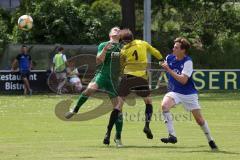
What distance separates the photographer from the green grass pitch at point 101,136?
12805mm

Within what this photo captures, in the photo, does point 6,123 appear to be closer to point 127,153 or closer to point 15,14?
point 127,153

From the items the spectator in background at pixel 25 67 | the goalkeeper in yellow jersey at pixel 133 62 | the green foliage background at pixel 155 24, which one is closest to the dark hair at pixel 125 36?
the goalkeeper in yellow jersey at pixel 133 62

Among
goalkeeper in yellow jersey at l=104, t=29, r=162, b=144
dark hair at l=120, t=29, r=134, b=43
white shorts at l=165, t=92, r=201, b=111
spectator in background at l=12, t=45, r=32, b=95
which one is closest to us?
white shorts at l=165, t=92, r=201, b=111

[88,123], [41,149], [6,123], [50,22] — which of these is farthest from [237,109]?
[50,22]

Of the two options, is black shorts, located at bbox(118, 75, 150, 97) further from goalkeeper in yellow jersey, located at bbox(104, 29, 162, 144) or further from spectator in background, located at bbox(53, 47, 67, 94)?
spectator in background, located at bbox(53, 47, 67, 94)

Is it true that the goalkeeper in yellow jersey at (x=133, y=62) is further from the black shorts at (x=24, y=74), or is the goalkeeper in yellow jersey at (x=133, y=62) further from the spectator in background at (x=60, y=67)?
the black shorts at (x=24, y=74)

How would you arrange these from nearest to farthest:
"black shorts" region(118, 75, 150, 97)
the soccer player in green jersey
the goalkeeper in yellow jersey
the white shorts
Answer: the white shorts < the soccer player in green jersey < the goalkeeper in yellow jersey < "black shorts" region(118, 75, 150, 97)

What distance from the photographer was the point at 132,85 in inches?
612

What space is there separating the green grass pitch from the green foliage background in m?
13.0

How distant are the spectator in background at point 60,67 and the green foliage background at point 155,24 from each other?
5659mm

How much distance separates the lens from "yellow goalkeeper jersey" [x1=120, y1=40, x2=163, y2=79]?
15266 millimetres

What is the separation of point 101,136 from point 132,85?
1683 mm

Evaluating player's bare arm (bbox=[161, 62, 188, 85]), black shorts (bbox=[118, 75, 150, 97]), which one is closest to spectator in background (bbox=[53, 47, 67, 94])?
black shorts (bbox=[118, 75, 150, 97])

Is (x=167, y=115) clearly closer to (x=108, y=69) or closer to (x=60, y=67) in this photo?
(x=108, y=69)
